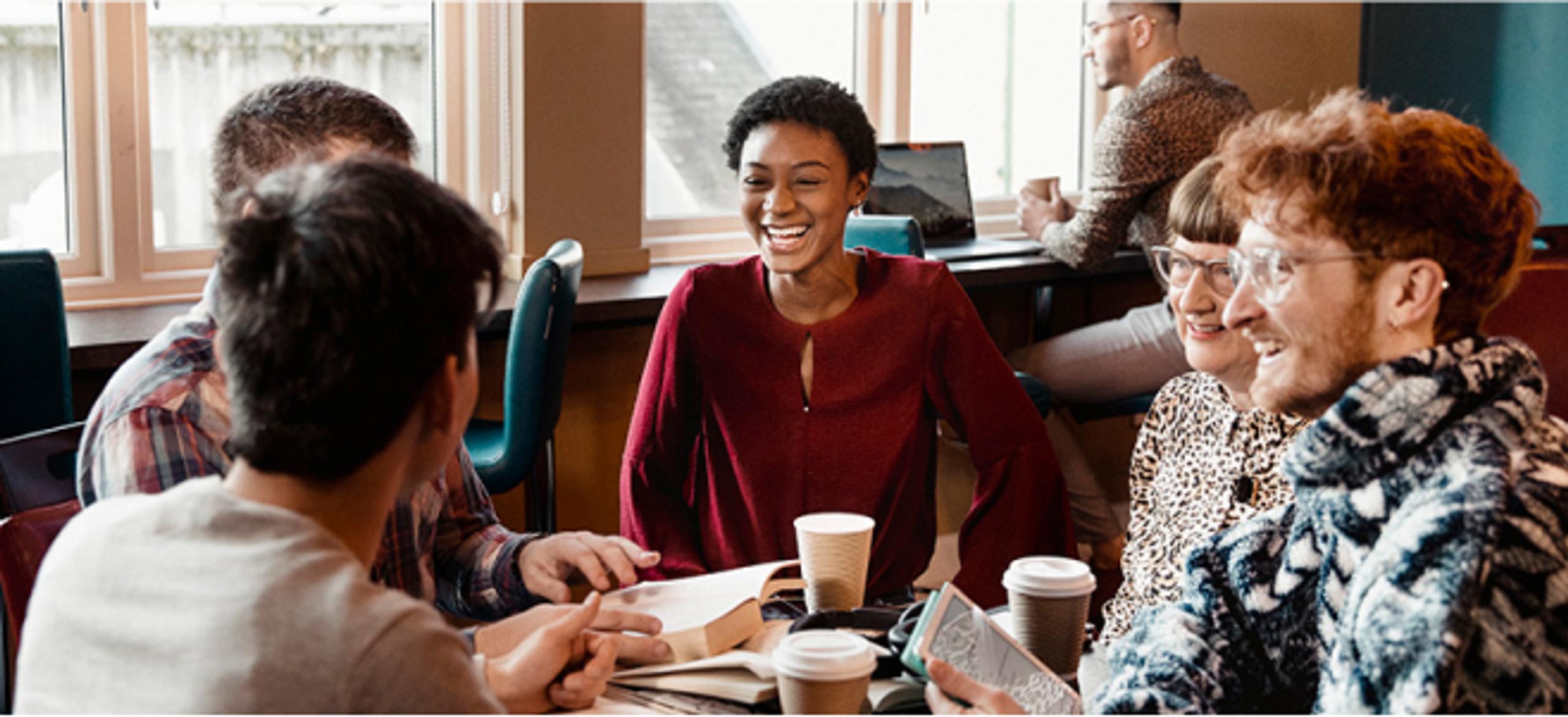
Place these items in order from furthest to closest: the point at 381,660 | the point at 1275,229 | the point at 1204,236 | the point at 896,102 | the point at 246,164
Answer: the point at 896,102, the point at 1204,236, the point at 246,164, the point at 1275,229, the point at 381,660

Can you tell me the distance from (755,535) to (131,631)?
1420 millimetres

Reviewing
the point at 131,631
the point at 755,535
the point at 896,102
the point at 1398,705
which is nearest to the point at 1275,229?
the point at 1398,705

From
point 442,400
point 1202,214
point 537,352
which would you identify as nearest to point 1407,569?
point 442,400

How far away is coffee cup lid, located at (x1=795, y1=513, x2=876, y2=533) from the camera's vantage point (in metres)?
1.64

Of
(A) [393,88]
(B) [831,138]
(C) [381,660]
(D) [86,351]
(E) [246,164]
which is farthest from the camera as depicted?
(A) [393,88]

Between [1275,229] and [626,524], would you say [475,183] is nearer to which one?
[626,524]

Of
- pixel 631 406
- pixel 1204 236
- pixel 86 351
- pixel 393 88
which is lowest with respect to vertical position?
pixel 631 406

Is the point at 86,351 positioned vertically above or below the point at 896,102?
below

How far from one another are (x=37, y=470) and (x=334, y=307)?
89cm

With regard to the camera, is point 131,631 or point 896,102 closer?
point 131,631

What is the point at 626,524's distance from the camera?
7.66 feet

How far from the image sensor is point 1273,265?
140cm

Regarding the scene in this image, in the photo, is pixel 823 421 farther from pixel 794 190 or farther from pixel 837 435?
pixel 794 190

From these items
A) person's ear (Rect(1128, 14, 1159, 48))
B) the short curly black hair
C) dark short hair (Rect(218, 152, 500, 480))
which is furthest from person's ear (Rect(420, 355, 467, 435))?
person's ear (Rect(1128, 14, 1159, 48))
